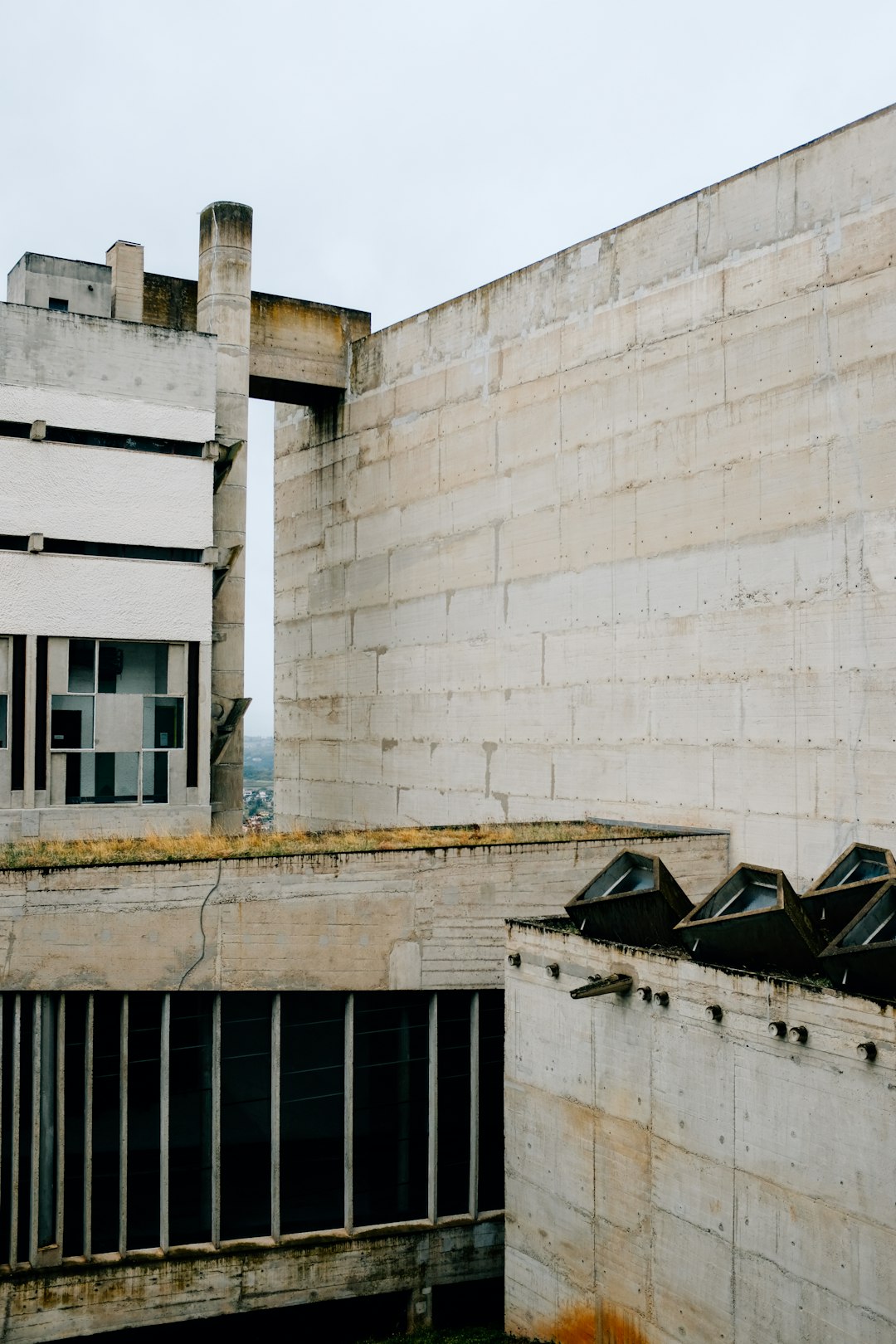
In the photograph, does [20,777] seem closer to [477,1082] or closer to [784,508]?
[477,1082]

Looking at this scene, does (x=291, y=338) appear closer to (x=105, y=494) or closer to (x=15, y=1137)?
(x=105, y=494)

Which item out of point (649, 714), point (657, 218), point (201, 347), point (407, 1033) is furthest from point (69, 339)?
point (407, 1033)

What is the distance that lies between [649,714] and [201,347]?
618 inches

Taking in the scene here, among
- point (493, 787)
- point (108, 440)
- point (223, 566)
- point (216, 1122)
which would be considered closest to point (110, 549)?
point (108, 440)

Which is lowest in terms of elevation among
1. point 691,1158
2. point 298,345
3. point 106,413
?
point 691,1158

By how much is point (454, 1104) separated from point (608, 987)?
6.52 metres

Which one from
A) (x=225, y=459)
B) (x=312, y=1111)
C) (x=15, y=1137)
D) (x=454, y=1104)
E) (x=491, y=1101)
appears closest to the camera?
(x=15, y=1137)

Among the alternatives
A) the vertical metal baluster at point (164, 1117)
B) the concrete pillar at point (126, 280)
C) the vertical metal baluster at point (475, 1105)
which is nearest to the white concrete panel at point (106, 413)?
the concrete pillar at point (126, 280)

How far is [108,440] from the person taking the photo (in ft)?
104

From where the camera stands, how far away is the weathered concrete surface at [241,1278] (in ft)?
63.5

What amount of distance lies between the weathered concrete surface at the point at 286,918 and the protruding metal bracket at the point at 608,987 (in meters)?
4.66

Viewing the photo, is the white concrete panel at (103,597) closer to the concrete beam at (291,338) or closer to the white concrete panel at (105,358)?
the white concrete panel at (105,358)

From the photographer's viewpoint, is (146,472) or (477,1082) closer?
(477,1082)

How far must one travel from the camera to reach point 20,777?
3038 cm
